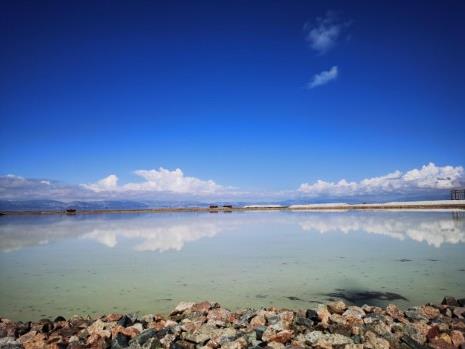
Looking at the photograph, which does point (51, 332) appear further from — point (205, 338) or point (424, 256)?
point (424, 256)

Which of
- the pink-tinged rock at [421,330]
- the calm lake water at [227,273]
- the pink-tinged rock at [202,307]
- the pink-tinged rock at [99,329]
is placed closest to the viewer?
the pink-tinged rock at [421,330]

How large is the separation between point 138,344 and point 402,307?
507 centimetres

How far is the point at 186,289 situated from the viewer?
31.0 ft

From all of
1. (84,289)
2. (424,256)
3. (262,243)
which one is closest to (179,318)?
(84,289)

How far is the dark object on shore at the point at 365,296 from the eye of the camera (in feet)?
27.0

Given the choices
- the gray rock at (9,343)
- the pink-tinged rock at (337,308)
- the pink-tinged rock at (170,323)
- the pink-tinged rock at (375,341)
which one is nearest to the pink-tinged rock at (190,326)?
the pink-tinged rock at (170,323)

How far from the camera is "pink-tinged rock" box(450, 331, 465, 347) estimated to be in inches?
219

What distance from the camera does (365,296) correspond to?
8.53 metres

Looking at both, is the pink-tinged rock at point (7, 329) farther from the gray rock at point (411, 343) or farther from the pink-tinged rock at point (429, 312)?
the pink-tinged rock at point (429, 312)

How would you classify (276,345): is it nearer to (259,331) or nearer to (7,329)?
(259,331)

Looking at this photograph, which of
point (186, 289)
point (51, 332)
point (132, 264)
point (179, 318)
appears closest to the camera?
point (51, 332)

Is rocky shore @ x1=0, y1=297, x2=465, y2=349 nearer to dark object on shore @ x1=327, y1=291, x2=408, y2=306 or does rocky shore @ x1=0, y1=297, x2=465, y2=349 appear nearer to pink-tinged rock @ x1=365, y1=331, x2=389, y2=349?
pink-tinged rock @ x1=365, y1=331, x2=389, y2=349

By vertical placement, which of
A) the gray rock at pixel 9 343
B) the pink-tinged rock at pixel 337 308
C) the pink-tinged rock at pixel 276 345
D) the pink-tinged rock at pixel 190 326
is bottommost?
the pink-tinged rock at pixel 276 345

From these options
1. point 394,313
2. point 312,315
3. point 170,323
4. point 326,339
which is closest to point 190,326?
point 170,323
